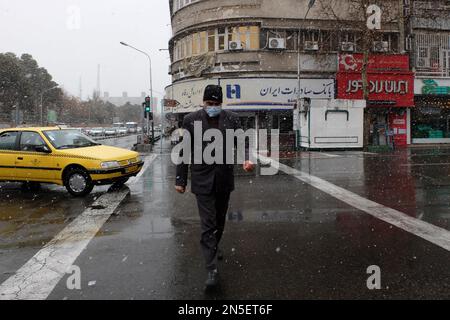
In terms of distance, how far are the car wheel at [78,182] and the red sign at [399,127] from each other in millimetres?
23910

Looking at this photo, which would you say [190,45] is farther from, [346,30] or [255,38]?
[346,30]

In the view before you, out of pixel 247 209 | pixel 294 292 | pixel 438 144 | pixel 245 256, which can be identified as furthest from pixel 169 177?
pixel 438 144

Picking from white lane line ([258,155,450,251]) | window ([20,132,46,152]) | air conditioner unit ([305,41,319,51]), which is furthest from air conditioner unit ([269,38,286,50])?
window ([20,132,46,152])

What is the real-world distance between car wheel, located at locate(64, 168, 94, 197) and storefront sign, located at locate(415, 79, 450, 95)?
24968 millimetres

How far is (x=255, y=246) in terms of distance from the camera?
523 centimetres

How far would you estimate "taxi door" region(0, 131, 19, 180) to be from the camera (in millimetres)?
9737

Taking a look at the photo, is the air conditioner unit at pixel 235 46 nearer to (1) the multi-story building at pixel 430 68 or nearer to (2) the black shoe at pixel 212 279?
(1) the multi-story building at pixel 430 68

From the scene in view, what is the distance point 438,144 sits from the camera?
93.6 ft

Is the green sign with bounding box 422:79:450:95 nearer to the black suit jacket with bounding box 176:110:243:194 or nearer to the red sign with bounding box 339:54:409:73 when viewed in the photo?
the red sign with bounding box 339:54:409:73

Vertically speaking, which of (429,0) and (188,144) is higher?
(429,0)

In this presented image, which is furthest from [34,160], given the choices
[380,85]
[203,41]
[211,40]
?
[380,85]

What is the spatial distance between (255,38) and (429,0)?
40.7 feet

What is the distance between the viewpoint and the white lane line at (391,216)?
5.48 m

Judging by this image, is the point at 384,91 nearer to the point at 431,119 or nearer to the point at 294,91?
the point at 431,119
